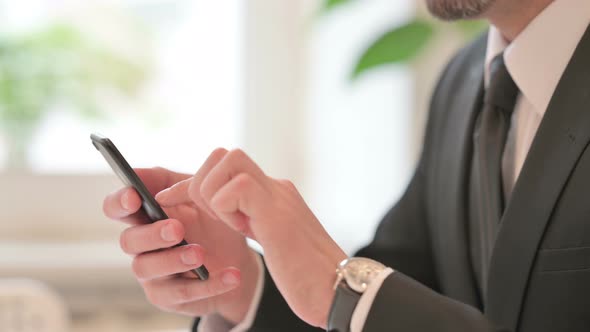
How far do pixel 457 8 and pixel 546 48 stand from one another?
5.1 inches

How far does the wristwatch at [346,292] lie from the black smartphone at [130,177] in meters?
0.16

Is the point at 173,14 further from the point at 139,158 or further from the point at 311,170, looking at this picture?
the point at 311,170

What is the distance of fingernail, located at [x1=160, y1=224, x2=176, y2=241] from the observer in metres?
0.86

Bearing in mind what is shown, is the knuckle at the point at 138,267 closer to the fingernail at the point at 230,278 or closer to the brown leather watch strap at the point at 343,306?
the fingernail at the point at 230,278

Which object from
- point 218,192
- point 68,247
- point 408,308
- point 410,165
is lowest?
point 68,247

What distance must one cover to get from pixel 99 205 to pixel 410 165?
2.63 ft

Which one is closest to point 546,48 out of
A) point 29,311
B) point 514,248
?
point 514,248

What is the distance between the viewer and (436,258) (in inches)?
51.8

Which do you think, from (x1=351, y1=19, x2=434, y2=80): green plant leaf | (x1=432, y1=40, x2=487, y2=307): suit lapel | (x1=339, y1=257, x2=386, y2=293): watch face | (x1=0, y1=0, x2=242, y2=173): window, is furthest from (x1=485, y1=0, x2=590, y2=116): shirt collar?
(x1=0, y1=0, x2=242, y2=173): window

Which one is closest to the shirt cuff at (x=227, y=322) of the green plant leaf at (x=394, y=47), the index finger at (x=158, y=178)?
the index finger at (x=158, y=178)

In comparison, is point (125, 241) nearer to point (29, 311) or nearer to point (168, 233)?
point (168, 233)

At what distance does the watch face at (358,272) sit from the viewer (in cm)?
82

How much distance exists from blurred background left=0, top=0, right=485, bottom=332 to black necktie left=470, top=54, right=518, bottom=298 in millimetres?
832

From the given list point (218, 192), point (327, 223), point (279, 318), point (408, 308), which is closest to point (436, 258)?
point (279, 318)
